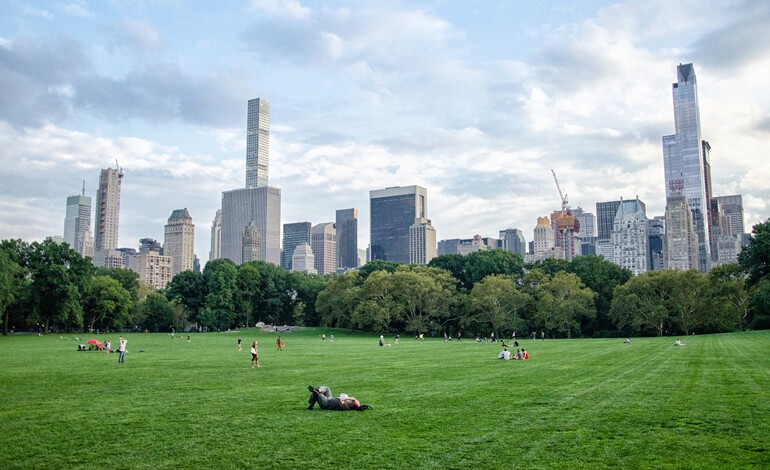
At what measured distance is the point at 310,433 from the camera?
1305cm

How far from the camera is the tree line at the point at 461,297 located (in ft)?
262

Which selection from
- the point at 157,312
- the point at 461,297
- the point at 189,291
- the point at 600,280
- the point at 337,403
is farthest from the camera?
the point at 189,291

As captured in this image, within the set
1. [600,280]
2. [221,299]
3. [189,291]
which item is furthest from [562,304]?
[189,291]

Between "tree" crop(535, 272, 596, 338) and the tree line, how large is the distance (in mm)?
166

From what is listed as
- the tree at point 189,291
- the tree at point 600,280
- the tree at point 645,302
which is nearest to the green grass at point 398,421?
the tree at point 645,302

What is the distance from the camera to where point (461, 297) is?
308 feet

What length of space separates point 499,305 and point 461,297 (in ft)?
27.0

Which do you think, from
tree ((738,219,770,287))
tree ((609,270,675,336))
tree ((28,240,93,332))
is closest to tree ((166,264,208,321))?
tree ((28,240,93,332))

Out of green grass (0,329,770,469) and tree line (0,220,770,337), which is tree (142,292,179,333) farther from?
green grass (0,329,770,469)

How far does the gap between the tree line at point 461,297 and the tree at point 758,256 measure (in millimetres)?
133

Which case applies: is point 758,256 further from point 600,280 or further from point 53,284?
point 53,284

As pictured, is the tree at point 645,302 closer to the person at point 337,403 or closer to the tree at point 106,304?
the person at point 337,403

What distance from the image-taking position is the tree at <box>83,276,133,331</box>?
97.4 meters

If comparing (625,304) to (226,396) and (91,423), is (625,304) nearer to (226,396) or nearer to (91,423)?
(226,396)
